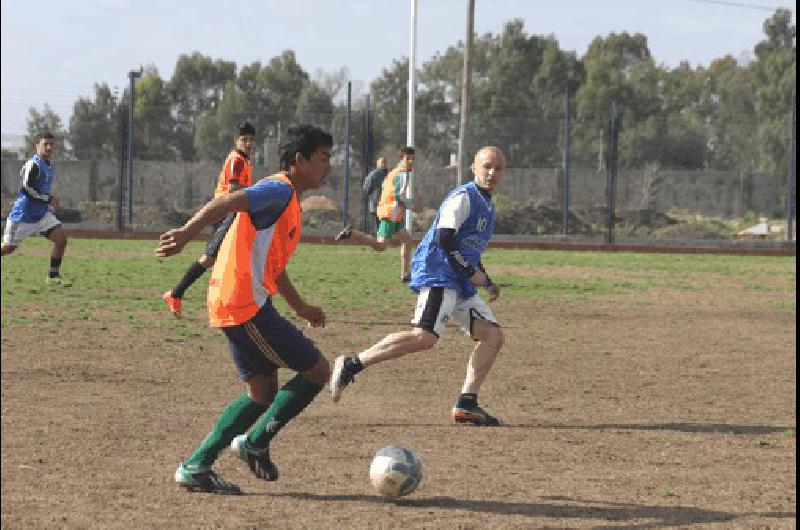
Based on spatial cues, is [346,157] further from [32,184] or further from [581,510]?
[581,510]

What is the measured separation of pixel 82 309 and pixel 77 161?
86.0 ft

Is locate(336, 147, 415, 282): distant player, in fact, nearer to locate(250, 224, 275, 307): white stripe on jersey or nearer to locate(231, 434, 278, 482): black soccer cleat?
locate(231, 434, 278, 482): black soccer cleat

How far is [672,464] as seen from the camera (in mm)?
7070

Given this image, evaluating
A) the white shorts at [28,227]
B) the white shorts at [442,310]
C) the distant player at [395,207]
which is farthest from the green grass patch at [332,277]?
the white shorts at [442,310]

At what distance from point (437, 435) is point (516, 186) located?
119ft

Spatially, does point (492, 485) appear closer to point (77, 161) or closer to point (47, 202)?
point (47, 202)

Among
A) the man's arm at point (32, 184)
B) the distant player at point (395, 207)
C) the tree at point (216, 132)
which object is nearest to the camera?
the man's arm at point (32, 184)

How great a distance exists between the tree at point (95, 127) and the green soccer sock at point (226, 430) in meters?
29.3

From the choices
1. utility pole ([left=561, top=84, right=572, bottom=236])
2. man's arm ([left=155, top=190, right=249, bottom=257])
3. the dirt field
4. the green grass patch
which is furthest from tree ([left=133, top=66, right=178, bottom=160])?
man's arm ([left=155, top=190, right=249, bottom=257])

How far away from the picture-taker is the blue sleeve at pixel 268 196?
19.0 ft

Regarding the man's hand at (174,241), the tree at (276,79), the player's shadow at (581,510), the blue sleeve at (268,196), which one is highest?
the tree at (276,79)

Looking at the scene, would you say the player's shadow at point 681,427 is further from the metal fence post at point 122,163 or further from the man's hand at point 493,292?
the metal fence post at point 122,163

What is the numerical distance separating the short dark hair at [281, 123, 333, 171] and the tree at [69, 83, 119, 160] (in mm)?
29142

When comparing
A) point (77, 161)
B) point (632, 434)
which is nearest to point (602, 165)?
point (77, 161)
